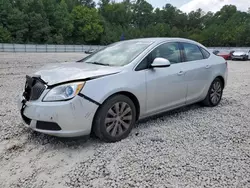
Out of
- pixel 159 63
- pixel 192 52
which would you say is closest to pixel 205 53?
pixel 192 52

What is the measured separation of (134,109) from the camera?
3.44 m

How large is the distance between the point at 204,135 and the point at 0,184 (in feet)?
9.19

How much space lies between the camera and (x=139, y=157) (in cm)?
292

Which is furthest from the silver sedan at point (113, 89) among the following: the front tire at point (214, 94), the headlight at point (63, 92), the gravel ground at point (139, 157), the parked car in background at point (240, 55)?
the parked car in background at point (240, 55)

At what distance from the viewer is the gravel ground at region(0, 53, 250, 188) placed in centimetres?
249

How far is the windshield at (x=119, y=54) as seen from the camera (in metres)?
3.65

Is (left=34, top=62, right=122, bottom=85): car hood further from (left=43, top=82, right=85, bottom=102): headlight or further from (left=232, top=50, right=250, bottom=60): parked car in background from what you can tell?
A: (left=232, top=50, right=250, bottom=60): parked car in background

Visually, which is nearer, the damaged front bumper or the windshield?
the damaged front bumper

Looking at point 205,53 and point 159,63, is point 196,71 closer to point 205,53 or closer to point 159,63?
point 205,53

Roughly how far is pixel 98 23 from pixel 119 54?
2628 inches

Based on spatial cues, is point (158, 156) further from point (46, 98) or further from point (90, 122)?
point (46, 98)

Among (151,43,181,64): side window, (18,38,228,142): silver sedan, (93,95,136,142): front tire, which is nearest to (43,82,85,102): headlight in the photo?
(18,38,228,142): silver sedan

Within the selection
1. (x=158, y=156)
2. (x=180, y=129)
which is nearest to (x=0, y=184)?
(x=158, y=156)

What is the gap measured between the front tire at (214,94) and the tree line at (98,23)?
31323mm
